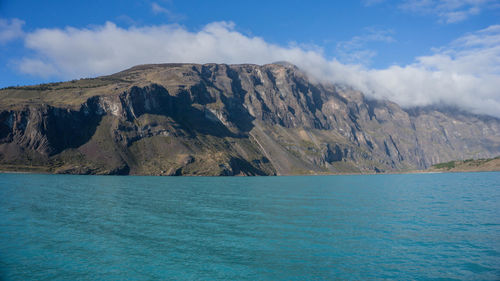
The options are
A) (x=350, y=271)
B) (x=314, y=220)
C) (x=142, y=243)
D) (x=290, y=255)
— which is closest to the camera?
(x=350, y=271)

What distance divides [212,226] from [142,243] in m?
14.0

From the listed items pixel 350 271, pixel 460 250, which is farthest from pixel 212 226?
pixel 460 250

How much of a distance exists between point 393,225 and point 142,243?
1621 inches

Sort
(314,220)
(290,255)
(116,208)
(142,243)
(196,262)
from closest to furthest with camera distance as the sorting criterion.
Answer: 1. (196,262)
2. (290,255)
3. (142,243)
4. (314,220)
5. (116,208)

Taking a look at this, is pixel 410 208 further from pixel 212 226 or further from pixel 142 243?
pixel 142 243

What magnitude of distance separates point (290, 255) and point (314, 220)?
22.6m

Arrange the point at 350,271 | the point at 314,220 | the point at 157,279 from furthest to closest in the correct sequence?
the point at 314,220 → the point at 350,271 → the point at 157,279

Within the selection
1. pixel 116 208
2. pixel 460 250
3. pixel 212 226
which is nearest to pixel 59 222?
pixel 116 208

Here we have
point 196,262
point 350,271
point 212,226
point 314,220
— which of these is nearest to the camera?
point 350,271

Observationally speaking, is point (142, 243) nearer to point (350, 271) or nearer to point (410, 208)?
point (350, 271)

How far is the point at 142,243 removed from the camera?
40.8 m

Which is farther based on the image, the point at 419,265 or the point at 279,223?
the point at 279,223

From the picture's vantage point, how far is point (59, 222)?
52.8 metres

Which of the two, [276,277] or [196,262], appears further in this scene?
[196,262]
